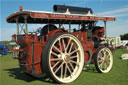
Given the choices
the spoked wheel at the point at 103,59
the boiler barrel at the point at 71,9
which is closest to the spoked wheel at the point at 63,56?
the spoked wheel at the point at 103,59

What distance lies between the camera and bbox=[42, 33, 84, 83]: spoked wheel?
501 cm

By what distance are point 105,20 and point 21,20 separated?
4.01m

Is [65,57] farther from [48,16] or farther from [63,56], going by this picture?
[48,16]

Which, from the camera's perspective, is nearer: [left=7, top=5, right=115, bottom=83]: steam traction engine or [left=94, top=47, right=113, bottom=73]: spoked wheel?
[left=7, top=5, right=115, bottom=83]: steam traction engine

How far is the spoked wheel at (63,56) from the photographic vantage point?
5.01 meters

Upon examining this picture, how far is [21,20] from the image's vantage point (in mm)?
6742

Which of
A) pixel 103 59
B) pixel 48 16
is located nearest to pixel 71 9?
pixel 48 16

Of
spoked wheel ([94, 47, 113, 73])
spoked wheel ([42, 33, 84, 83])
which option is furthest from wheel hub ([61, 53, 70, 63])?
spoked wheel ([94, 47, 113, 73])

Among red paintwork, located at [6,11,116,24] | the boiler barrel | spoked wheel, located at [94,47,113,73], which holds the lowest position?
spoked wheel, located at [94,47,113,73]

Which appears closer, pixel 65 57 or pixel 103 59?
pixel 65 57

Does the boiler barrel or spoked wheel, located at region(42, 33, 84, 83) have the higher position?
the boiler barrel

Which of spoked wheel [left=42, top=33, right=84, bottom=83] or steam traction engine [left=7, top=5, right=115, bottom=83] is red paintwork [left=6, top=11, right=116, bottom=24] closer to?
steam traction engine [left=7, top=5, right=115, bottom=83]

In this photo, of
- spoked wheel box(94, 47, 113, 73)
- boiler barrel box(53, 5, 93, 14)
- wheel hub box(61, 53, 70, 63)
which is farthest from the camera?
spoked wheel box(94, 47, 113, 73)

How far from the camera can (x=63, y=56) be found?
5.55 metres
